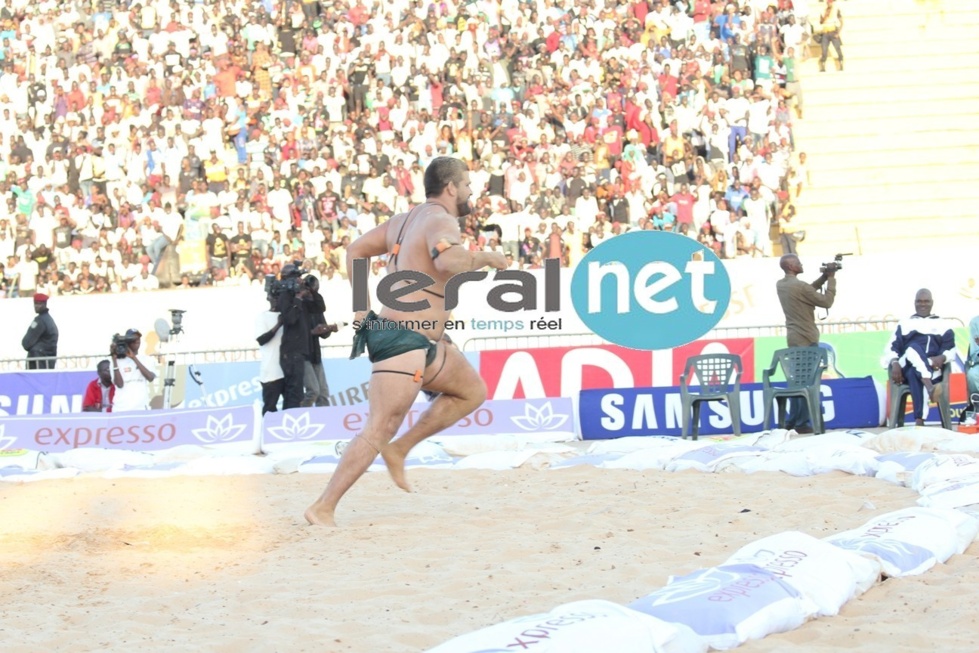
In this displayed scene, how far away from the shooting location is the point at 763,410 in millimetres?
13086

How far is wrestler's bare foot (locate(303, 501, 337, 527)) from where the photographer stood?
6.82 m

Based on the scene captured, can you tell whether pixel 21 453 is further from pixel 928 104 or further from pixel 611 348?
pixel 928 104

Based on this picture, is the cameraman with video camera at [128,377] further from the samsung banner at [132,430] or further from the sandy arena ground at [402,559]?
the sandy arena ground at [402,559]

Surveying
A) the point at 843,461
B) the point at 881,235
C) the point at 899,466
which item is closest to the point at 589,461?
the point at 843,461

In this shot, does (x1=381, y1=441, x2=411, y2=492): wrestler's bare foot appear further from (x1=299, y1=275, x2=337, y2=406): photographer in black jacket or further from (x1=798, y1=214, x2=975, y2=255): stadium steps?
(x1=798, y1=214, x2=975, y2=255): stadium steps

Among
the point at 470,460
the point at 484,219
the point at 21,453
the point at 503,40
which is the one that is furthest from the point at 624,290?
the point at 503,40

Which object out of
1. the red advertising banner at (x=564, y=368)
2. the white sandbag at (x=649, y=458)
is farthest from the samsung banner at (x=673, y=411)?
the white sandbag at (x=649, y=458)

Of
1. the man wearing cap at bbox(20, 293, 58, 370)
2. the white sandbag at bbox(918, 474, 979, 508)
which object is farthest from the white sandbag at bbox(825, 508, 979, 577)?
the man wearing cap at bbox(20, 293, 58, 370)

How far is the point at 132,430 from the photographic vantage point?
42.5 feet

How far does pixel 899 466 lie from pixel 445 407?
2.88 meters

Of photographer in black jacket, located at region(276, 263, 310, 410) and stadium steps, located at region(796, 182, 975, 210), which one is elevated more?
stadium steps, located at region(796, 182, 975, 210)

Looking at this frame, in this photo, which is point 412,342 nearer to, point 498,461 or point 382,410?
point 382,410

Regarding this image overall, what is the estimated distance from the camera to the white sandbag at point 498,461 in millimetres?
9703

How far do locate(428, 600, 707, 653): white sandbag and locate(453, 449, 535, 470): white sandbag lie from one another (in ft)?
18.8
